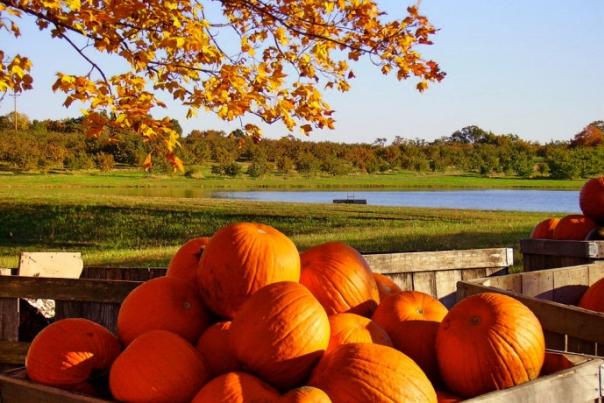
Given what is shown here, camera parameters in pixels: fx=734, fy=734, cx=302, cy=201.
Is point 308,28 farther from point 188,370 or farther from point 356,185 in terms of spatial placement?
point 356,185

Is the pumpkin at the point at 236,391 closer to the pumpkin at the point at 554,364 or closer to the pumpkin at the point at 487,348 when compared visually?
the pumpkin at the point at 487,348

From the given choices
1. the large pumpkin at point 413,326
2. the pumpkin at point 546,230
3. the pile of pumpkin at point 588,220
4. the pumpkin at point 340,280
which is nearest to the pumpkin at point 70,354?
the pumpkin at point 340,280

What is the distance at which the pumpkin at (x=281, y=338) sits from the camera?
2473 millimetres

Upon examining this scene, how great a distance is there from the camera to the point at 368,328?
269 centimetres

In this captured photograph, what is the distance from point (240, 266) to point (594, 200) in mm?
5027

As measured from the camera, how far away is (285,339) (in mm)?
2482

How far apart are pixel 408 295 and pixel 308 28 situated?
7.95 metres

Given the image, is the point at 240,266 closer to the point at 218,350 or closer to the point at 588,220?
the point at 218,350

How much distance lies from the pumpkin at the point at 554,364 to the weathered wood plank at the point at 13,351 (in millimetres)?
4181

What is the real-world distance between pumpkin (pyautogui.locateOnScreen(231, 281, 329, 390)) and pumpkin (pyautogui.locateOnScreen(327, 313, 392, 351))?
8 cm

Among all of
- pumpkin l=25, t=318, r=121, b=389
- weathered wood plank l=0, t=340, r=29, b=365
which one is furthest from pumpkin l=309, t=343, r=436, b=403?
weathered wood plank l=0, t=340, r=29, b=365

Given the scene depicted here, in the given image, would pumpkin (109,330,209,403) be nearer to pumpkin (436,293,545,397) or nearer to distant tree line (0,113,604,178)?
pumpkin (436,293,545,397)

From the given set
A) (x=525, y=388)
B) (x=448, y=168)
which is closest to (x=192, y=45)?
(x=525, y=388)

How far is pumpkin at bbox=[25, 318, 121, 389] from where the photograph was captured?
2.71 metres
